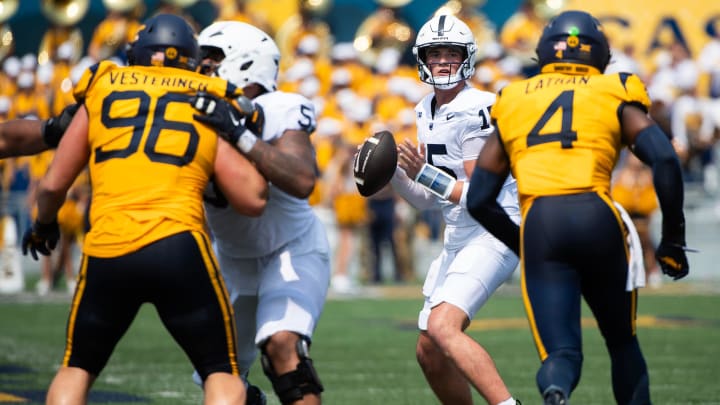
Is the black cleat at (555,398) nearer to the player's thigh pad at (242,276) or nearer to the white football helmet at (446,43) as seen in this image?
the player's thigh pad at (242,276)

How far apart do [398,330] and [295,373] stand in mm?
5778

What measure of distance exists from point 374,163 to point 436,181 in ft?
0.95

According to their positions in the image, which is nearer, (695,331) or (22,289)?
(695,331)

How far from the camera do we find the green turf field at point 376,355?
752 cm

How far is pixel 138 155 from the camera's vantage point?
15.6ft

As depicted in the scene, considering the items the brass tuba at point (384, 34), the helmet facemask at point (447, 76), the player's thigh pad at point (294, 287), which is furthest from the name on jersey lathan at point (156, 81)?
the brass tuba at point (384, 34)

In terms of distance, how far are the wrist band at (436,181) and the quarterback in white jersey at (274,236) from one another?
507mm

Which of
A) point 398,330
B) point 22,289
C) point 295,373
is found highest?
point 295,373

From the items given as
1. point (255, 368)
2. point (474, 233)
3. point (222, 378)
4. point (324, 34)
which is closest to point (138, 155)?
point (222, 378)

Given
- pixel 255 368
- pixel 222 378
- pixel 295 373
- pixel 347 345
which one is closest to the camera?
pixel 222 378

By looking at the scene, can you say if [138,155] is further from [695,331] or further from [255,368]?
[695,331]

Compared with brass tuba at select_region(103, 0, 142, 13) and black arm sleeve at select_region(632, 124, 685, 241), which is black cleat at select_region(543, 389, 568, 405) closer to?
black arm sleeve at select_region(632, 124, 685, 241)

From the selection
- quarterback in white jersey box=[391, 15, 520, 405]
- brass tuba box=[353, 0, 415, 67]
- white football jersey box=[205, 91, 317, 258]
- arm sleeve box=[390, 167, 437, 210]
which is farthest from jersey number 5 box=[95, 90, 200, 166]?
brass tuba box=[353, 0, 415, 67]

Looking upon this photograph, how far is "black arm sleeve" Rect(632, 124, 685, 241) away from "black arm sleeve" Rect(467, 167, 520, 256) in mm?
585
